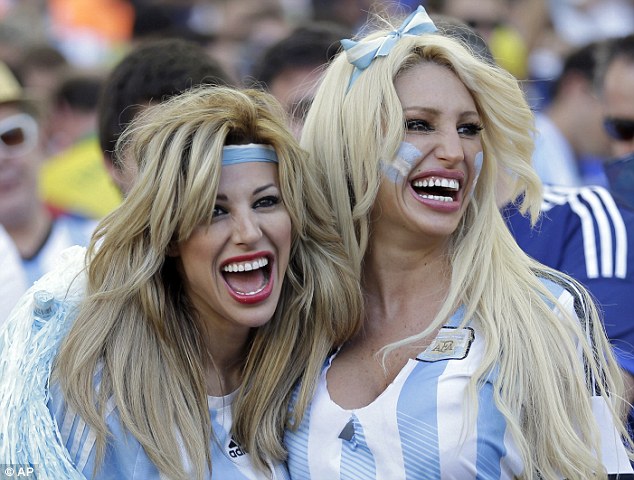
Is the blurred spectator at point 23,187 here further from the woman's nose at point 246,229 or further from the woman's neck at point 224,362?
the woman's nose at point 246,229

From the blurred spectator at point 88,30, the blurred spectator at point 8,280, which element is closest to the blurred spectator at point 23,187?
the blurred spectator at point 8,280

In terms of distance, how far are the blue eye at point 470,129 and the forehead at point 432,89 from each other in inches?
2.0

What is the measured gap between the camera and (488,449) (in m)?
2.62

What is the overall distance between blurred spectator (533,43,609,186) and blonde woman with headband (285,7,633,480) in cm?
324

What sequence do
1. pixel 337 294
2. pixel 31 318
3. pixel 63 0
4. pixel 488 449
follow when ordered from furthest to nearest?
pixel 63 0
pixel 337 294
pixel 31 318
pixel 488 449

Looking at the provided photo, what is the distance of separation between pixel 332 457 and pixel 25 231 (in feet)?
8.12

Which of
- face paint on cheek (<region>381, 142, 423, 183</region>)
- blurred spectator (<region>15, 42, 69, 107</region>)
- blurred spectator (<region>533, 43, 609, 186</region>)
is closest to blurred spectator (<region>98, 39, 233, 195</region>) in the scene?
face paint on cheek (<region>381, 142, 423, 183</region>)

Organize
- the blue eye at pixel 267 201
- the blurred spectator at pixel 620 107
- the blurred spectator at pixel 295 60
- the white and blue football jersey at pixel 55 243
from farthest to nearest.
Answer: the blurred spectator at pixel 295 60 < the white and blue football jersey at pixel 55 243 < the blurred spectator at pixel 620 107 < the blue eye at pixel 267 201

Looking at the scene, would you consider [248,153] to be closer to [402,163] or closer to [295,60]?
[402,163]

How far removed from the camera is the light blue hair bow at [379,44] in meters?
3.02

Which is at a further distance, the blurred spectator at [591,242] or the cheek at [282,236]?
the blurred spectator at [591,242]

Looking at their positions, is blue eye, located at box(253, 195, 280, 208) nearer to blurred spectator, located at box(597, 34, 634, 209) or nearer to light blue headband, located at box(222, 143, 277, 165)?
light blue headband, located at box(222, 143, 277, 165)

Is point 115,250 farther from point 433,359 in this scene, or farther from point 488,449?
point 488,449

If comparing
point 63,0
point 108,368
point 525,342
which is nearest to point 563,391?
point 525,342
